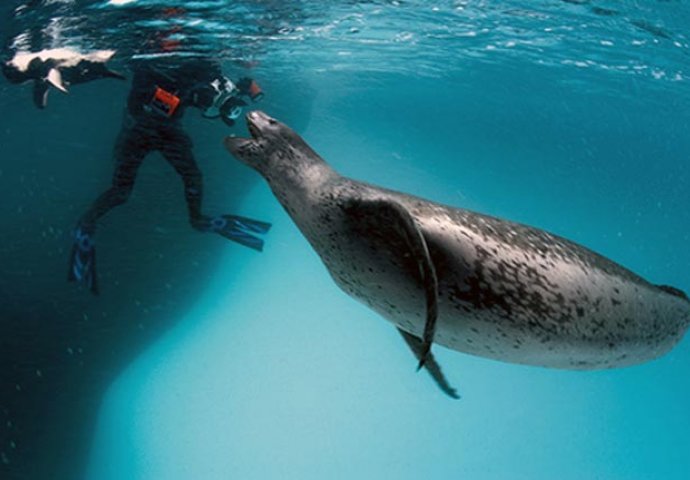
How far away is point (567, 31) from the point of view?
927cm

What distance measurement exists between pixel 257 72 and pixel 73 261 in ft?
23.9

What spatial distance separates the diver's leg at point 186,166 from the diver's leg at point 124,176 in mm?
392

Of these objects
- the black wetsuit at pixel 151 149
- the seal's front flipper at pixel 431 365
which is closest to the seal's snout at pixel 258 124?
the seal's front flipper at pixel 431 365

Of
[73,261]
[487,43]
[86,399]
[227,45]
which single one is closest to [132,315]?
[86,399]

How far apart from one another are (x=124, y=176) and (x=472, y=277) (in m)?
6.68

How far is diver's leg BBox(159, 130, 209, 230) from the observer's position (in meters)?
7.57

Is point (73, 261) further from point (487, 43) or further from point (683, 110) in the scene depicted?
point (683, 110)

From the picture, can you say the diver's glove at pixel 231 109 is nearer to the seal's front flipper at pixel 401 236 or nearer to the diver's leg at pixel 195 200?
the diver's leg at pixel 195 200

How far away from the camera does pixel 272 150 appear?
9.80ft

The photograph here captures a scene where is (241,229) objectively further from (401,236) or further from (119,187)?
(401,236)

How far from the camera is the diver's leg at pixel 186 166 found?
7.57m

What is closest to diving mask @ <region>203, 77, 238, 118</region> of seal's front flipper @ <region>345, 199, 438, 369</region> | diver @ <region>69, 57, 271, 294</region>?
diver @ <region>69, 57, 271, 294</region>

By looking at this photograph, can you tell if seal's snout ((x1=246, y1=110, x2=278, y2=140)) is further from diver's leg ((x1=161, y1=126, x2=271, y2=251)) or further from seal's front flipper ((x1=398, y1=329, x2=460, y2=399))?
diver's leg ((x1=161, y1=126, x2=271, y2=251))

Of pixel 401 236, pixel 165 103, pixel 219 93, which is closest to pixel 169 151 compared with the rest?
pixel 165 103
